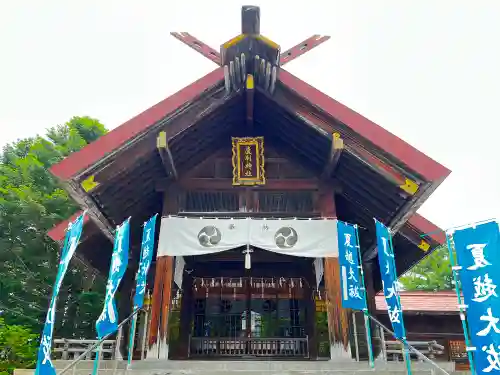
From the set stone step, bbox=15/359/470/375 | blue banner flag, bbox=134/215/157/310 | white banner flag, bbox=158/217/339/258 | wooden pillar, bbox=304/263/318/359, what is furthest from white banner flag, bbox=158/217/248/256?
wooden pillar, bbox=304/263/318/359

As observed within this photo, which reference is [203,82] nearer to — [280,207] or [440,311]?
[280,207]

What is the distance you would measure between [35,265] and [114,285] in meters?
14.1

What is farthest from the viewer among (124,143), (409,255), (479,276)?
(409,255)

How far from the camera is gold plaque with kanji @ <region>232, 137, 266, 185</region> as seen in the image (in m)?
9.55

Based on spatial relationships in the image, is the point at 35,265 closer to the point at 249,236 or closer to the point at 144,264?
the point at 144,264

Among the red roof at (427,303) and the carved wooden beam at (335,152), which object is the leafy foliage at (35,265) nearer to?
the red roof at (427,303)

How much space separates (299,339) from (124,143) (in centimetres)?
670

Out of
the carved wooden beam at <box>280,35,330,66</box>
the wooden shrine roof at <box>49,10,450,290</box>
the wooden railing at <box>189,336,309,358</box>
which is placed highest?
the carved wooden beam at <box>280,35,330,66</box>

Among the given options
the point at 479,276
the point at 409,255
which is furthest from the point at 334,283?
the point at 409,255

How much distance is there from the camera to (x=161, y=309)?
327 inches

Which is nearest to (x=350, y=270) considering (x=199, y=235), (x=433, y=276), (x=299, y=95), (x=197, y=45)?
(x=199, y=235)

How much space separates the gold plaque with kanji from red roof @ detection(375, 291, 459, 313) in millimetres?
8061

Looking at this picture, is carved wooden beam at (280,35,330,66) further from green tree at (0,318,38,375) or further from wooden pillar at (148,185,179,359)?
green tree at (0,318,38,375)

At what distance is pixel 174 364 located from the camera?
7.11 meters
